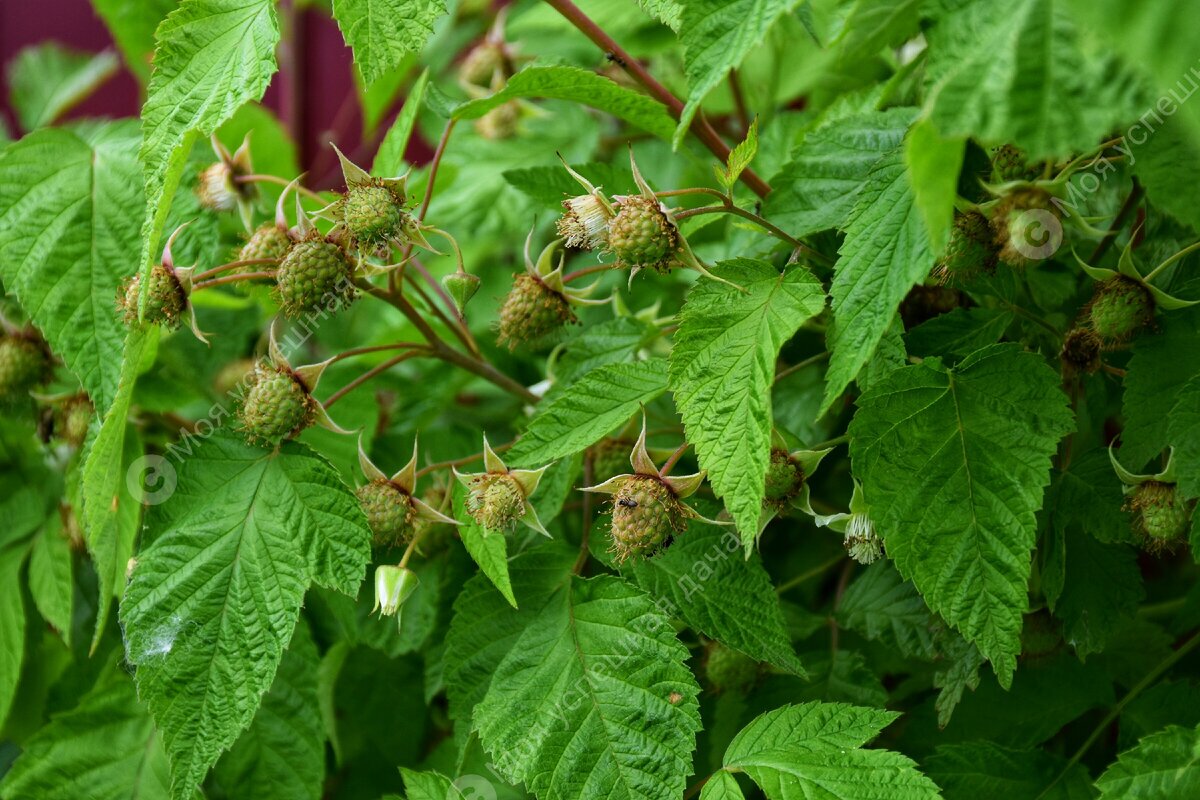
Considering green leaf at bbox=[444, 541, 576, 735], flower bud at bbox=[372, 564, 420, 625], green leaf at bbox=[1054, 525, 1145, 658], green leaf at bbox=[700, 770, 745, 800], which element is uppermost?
flower bud at bbox=[372, 564, 420, 625]

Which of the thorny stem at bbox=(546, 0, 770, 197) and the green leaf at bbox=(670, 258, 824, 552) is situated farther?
the thorny stem at bbox=(546, 0, 770, 197)

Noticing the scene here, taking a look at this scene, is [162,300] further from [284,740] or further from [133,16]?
[133,16]

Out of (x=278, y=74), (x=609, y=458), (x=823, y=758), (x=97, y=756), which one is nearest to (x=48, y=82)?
(x=97, y=756)

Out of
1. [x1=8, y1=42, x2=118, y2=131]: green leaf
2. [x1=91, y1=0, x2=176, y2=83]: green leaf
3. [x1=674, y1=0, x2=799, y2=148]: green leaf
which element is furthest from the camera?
[x1=8, y1=42, x2=118, y2=131]: green leaf

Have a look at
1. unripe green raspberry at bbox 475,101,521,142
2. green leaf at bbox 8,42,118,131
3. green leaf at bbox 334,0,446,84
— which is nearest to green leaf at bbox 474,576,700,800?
green leaf at bbox 334,0,446,84

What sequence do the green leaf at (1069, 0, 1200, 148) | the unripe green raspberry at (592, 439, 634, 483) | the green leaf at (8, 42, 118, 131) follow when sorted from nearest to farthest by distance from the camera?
the green leaf at (1069, 0, 1200, 148)
the unripe green raspberry at (592, 439, 634, 483)
the green leaf at (8, 42, 118, 131)

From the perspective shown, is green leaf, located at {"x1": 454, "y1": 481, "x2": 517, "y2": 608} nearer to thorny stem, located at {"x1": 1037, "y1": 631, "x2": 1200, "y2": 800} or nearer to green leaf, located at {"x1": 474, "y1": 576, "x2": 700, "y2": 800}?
green leaf, located at {"x1": 474, "y1": 576, "x2": 700, "y2": 800}

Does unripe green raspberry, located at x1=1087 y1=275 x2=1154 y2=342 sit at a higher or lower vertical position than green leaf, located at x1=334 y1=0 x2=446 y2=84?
lower

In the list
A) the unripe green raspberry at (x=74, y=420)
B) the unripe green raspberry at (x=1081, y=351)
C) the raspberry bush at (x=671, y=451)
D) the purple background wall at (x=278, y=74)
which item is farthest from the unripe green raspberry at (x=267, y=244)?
the purple background wall at (x=278, y=74)
